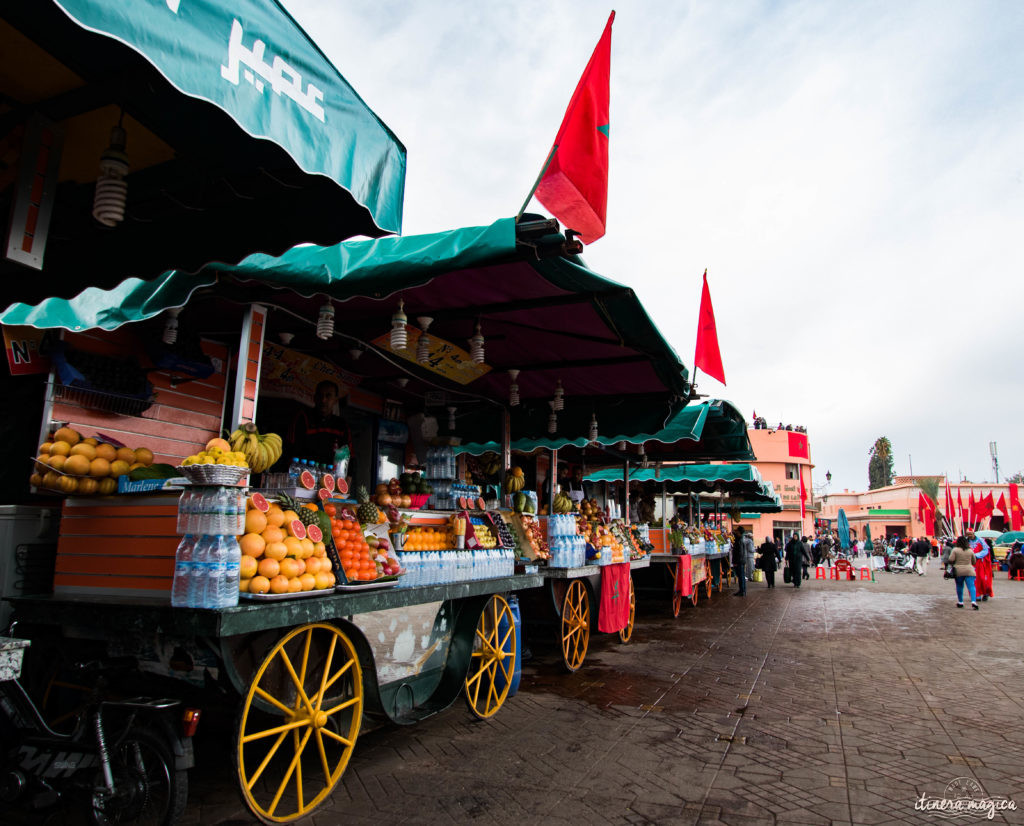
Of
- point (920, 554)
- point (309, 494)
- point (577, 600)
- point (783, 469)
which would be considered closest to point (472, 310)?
point (309, 494)

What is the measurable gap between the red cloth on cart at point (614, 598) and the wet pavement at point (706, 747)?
1.37 feet

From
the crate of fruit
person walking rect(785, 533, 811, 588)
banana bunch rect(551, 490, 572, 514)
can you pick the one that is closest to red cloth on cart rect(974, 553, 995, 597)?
person walking rect(785, 533, 811, 588)

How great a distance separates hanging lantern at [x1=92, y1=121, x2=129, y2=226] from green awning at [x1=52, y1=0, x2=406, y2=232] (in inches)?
48.4

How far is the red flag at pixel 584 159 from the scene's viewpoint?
165 inches

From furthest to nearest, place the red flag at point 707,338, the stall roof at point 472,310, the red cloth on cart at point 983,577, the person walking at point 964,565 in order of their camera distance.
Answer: the red cloth on cart at point 983,577 → the person walking at point 964,565 → the red flag at point 707,338 → the stall roof at point 472,310

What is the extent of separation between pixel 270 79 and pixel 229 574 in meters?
2.18

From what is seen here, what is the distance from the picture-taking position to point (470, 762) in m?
4.62

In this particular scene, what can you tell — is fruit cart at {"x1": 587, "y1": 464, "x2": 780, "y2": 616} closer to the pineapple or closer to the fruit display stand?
the fruit display stand

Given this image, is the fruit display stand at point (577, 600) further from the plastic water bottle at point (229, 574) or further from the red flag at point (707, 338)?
the plastic water bottle at point (229, 574)

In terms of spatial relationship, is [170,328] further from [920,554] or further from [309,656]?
[920,554]

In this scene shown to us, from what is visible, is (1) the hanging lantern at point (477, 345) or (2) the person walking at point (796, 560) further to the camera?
(2) the person walking at point (796, 560)

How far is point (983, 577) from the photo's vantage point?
17.2 m

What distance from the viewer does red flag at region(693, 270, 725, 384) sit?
31.4ft

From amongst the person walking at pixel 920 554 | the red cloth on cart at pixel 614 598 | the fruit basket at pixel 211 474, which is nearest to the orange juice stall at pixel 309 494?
the fruit basket at pixel 211 474
